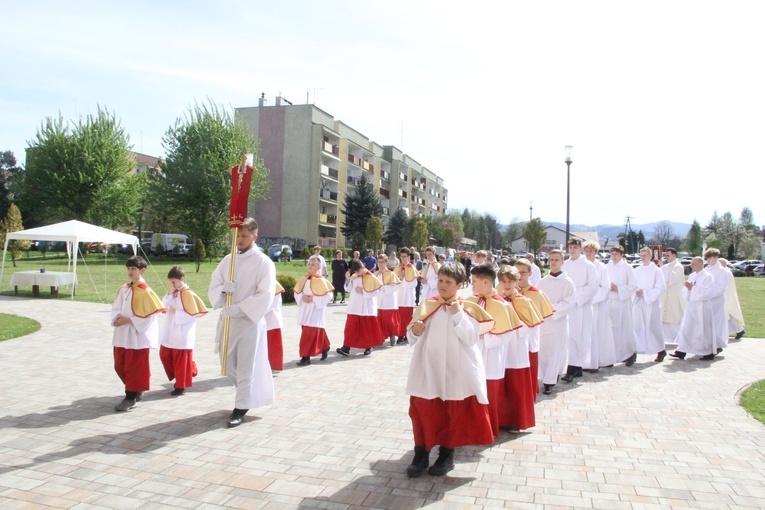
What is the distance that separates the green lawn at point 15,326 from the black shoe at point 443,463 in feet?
33.1

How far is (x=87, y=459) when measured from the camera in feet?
16.2

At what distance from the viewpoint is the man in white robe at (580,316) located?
8680 millimetres

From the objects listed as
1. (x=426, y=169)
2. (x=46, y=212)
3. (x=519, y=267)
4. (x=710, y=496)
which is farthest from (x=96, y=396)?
(x=426, y=169)

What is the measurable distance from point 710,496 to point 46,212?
1977 inches

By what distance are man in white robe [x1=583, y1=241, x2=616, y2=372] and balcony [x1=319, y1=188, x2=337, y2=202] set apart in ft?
167

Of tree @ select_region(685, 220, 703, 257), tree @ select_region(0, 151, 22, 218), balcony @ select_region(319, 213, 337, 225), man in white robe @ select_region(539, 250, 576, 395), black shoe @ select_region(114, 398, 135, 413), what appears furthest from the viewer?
tree @ select_region(685, 220, 703, 257)

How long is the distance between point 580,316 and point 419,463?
4976mm

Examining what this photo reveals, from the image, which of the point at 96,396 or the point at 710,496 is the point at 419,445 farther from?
the point at 96,396

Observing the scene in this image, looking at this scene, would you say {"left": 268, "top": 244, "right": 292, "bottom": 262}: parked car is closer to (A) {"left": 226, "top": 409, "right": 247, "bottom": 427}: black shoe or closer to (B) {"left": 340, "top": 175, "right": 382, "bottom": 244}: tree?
(B) {"left": 340, "top": 175, "right": 382, "bottom": 244}: tree

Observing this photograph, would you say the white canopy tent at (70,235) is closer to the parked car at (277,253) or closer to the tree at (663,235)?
the parked car at (277,253)

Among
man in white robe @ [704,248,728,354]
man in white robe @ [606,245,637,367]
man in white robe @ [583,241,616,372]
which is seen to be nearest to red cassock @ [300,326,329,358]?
man in white robe @ [583,241,616,372]

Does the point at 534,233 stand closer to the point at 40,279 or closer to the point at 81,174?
→ the point at 81,174

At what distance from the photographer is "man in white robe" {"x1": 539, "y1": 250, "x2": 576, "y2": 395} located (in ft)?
24.9

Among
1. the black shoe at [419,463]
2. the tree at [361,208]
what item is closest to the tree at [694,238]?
the tree at [361,208]
